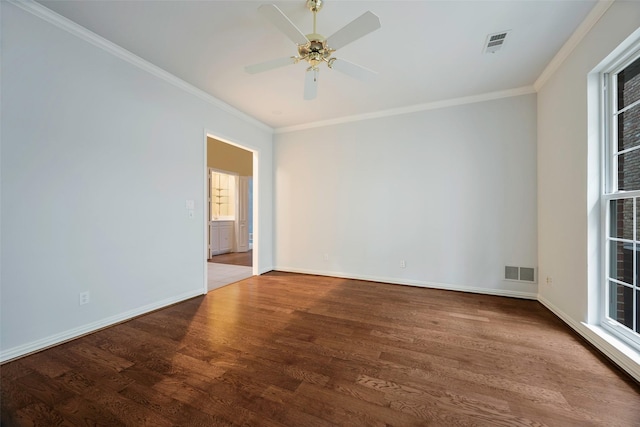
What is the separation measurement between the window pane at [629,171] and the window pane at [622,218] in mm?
124

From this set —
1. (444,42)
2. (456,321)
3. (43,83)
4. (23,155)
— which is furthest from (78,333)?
(444,42)

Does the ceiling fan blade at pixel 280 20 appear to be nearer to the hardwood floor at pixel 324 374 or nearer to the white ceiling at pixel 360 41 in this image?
the white ceiling at pixel 360 41

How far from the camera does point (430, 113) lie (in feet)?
12.4

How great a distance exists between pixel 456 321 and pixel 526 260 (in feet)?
5.15

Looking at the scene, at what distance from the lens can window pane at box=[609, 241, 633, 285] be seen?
190 centimetres

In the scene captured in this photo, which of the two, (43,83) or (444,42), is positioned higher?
(444,42)

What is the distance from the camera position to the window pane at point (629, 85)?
1.85m

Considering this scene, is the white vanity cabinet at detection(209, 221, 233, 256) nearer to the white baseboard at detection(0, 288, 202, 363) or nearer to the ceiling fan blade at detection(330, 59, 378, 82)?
the white baseboard at detection(0, 288, 202, 363)

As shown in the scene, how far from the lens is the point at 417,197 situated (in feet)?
12.7

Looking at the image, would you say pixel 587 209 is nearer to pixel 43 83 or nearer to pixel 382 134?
pixel 382 134

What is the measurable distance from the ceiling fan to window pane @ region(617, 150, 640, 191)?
213cm

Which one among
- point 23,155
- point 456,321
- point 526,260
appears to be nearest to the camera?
point 23,155

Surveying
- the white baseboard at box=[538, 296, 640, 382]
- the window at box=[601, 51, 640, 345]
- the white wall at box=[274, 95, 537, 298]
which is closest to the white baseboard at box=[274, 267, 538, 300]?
the white wall at box=[274, 95, 537, 298]

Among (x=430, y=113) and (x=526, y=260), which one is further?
(x=430, y=113)
